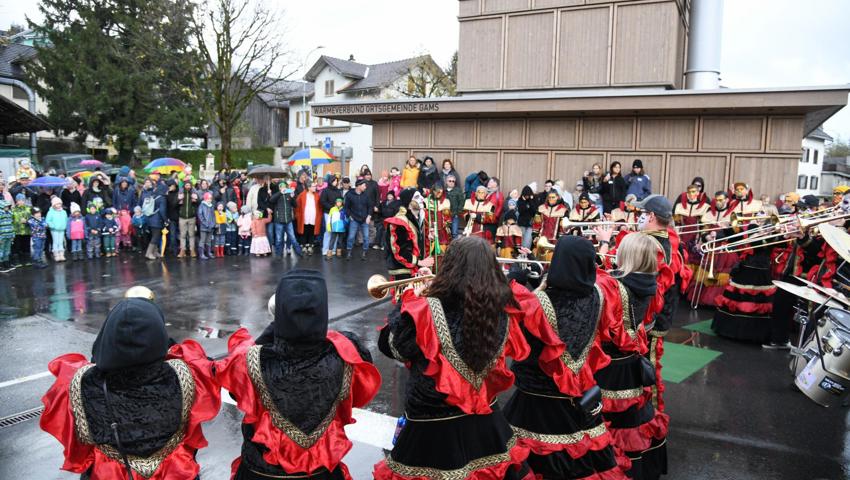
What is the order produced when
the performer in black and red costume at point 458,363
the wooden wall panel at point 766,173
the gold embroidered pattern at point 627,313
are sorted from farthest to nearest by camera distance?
the wooden wall panel at point 766,173
the gold embroidered pattern at point 627,313
the performer in black and red costume at point 458,363

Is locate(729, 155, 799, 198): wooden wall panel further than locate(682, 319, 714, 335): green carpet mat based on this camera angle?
Yes

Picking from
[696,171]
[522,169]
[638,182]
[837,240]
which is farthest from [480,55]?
[837,240]

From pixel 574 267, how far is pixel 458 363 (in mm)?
937

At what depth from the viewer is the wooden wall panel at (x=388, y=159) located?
56.0 ft

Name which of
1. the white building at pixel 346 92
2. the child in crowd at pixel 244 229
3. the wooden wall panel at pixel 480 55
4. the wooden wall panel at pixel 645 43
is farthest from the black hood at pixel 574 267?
the white building at pixel 346 92

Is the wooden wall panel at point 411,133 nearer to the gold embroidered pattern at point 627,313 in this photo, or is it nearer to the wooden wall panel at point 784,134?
the wooden wall panel at point 784,134

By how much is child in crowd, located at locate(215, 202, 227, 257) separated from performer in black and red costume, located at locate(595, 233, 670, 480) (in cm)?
1199

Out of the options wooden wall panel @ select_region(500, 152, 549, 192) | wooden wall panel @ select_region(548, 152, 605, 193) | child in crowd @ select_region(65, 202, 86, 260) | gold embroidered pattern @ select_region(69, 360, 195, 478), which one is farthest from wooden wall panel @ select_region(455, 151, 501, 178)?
gold embroidered pattern @ select_region(69, 360, 195, 478)

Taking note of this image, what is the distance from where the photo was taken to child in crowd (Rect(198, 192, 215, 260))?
14.2m

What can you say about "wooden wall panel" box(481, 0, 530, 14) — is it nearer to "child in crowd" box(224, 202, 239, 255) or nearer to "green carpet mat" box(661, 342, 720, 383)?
"child in crowd" box(224, 202, 239, 255)

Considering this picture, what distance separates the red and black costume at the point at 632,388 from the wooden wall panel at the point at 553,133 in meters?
10.9

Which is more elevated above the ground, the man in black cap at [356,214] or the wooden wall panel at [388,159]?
the wooden wall panel at [388,159]

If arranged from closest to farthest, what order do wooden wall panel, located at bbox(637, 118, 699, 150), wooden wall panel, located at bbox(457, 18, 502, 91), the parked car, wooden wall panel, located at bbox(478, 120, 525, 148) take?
wooden wall panel, located at bbox(637, 118, 699, 150), wooden wall panel, located at bbox(478, 120, 525, 148), wooden wall panel, located at bbox(457, 18, 502, 91), the parked car

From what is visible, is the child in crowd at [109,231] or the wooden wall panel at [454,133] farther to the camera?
the wooden wall panel at [454,133]
